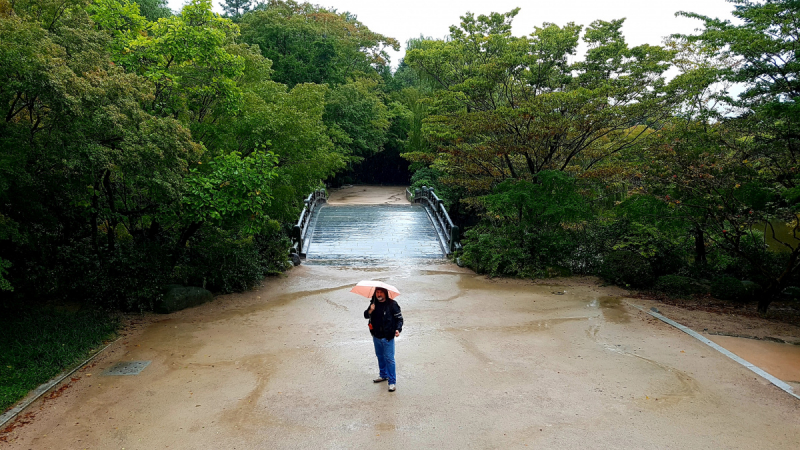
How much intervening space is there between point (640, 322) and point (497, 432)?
19.1ft

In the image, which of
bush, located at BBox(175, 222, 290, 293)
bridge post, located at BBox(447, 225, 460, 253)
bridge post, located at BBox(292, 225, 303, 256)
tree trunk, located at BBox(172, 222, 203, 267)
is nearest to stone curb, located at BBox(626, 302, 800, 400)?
bridge post, located at BBox(447, 225, 460, 253)

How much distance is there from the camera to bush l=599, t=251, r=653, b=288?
1283cm

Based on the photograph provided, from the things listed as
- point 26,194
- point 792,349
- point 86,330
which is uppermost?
point 26,194

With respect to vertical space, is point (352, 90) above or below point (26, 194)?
above

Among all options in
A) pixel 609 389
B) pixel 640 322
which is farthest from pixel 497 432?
pixel 640 322

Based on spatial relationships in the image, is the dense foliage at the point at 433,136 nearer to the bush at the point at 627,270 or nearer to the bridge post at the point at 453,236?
the bush at the point at 627,270

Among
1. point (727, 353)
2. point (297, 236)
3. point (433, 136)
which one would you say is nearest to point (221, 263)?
point (297, 236)

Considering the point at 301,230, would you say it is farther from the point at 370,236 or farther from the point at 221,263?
the point at 221,263

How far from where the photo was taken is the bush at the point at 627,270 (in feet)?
42.1

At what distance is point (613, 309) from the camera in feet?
36.1

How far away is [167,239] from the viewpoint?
12.3 meters

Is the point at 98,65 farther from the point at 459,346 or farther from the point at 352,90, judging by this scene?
the point at 352,90

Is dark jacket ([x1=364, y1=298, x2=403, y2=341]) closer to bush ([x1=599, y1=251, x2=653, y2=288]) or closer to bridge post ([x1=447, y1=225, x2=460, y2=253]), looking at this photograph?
bush ([x1=599, y1=251, x2=653, y2=288])

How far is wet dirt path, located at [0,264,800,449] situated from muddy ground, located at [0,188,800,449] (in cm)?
2
